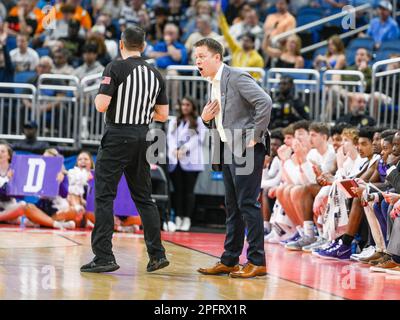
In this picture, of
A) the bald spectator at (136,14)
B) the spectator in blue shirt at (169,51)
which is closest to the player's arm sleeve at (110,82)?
the spectator in blue shirt at (169,51)

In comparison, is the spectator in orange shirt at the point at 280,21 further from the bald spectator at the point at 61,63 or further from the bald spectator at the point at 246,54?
the bald spectator at the point at 61,63

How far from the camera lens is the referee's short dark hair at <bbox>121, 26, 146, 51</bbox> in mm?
7926

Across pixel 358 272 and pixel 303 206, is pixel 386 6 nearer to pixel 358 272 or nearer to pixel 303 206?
pixel 303 206

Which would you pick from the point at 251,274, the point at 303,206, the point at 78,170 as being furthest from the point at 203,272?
the point at 78,170

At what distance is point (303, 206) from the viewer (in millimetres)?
11117

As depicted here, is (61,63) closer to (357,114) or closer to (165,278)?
(357,114)

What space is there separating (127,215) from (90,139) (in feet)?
8.18

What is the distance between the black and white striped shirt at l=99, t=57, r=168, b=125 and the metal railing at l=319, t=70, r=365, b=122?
5.87 metres

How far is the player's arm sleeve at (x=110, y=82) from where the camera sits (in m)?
7.79

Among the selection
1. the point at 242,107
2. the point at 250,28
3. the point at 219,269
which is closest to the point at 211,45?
the point at 242,107

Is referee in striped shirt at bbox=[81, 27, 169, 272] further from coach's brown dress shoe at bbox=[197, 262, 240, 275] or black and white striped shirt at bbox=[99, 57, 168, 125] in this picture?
coach's brown dress shoe at bbox=[197, 262, 240, 275]

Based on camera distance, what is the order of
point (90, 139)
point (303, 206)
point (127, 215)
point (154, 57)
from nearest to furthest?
point (303, 206) < point (127, 215) < point (90, 139) < point (154, 57)

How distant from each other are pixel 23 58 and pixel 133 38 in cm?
849

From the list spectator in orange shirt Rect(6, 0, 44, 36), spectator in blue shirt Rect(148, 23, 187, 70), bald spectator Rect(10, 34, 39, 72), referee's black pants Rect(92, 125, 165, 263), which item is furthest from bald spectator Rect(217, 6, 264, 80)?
referee's black pants Rect(92, 125, 165, 263)
